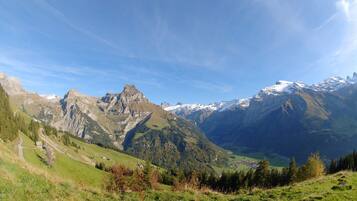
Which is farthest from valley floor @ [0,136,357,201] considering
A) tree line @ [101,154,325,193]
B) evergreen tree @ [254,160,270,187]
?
evergreen tree @ [254,160,270,187]

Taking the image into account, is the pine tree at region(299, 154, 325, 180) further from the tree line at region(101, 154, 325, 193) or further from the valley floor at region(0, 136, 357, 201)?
the valley floor at region(0, 136, 357, 201)

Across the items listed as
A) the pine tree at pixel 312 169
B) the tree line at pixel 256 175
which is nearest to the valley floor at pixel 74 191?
the tree line at pixel 256 175

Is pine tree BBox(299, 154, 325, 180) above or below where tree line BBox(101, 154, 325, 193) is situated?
above

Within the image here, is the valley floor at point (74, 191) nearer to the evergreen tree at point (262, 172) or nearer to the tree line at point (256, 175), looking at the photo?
the tree line at point (256, 175)

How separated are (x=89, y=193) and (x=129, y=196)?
334 centimetres

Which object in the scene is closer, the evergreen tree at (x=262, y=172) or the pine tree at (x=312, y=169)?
the pine tree at (x=312, y=169)

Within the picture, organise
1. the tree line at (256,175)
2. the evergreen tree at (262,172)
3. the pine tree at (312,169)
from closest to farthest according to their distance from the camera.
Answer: the tree line at (256,175)
the pine tree at (312,169)
the evergreen tree at (262,172)

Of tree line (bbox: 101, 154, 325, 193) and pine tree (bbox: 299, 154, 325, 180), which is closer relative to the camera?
tree line (bbox: 101, 154, 325, 193)

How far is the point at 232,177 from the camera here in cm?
14812

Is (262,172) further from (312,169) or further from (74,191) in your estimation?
(74,191)

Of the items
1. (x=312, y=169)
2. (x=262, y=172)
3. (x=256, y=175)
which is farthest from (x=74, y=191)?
(x=256, y=175)

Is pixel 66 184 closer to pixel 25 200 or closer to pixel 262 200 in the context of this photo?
pixel 25 200

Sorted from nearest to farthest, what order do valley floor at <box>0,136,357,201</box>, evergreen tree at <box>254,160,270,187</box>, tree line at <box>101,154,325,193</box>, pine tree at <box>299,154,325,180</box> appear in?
1. valley floor at <box>0,136,357,201</box>
2. tree line at <box>101,154,325,193</box>
3. pine tree at <box>299,154,325,180</box>
4. evergreen tree at <box>254,160,270,187</box>

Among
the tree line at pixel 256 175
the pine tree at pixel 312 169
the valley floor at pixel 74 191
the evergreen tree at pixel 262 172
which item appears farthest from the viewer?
the evergreen tree at pixel 262 172
